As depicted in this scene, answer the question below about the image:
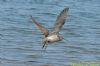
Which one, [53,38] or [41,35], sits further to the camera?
[41,35]

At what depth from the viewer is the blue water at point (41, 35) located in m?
10.3

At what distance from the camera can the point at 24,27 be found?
14.0 m

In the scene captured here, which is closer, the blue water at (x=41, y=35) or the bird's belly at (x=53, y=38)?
the bird's belly at (x=53, y=38)

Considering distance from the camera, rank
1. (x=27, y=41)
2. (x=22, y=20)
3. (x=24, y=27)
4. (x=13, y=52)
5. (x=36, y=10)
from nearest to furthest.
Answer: (x=13, y=52) < (x=27, y=41) < (x=24, y=27) < (x=22, y=20) < (x=36, y=10)

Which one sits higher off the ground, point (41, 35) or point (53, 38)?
point (53, 38)

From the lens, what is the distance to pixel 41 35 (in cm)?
1281

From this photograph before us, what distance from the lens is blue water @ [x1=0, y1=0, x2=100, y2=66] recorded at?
33.7 feet

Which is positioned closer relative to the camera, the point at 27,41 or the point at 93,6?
the point at 27,41

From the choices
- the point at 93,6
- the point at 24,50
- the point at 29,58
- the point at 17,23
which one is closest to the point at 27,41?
the point at 24,50

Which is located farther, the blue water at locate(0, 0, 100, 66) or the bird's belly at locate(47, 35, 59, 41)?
the blue water at locate(0, 0, 100, 66)

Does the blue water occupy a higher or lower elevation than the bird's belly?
lower

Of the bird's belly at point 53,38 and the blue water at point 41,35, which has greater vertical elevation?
the bird's belly at point 53,38

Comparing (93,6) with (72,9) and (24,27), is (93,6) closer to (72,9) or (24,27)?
(72,9)

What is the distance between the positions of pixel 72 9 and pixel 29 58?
7398mm
